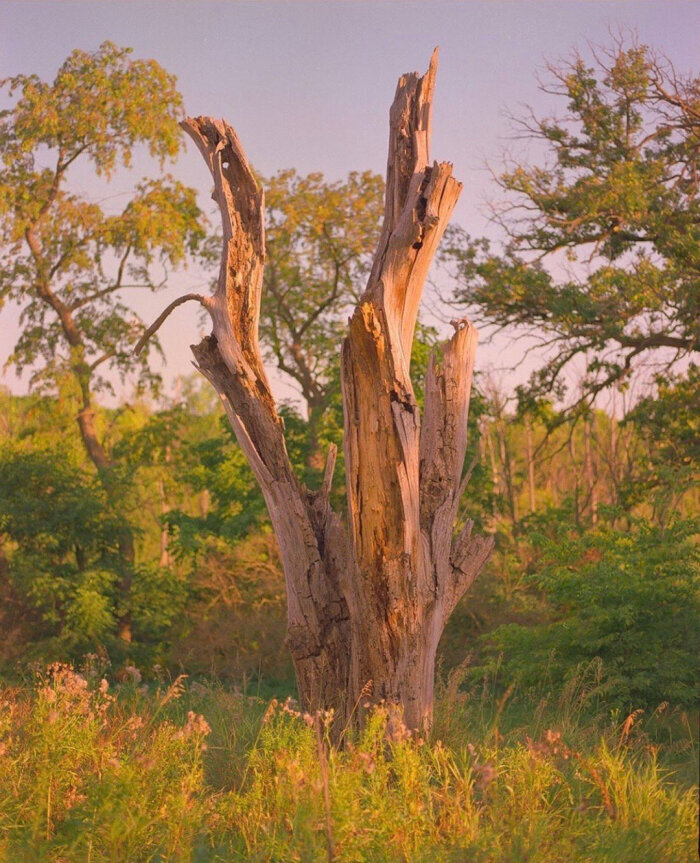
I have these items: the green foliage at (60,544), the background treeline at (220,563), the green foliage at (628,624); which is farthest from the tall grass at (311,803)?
the green foliage at (60,544)

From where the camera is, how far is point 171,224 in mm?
25828

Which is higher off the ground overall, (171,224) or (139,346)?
(171,224)

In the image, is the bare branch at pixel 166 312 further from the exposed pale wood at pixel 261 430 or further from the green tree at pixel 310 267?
the green tree at pixel 310 267

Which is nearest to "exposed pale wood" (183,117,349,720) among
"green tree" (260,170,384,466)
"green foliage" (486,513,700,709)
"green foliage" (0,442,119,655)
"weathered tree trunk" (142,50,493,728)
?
"weathered tree trunk" (142,50,493,728)

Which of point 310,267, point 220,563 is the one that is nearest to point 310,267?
point 310,267

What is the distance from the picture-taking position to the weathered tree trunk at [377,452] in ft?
23.9

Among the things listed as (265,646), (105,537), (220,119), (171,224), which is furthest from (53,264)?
(220,119)

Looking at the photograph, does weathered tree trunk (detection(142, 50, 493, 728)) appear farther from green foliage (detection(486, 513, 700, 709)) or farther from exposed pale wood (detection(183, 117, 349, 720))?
green foliage (detection(486, 513, 700, 709))

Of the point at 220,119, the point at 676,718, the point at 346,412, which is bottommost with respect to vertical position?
the point at 676,718

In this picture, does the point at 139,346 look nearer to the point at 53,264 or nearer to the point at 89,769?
the point at 89,769

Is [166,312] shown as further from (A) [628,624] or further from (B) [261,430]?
(A) [628,624]

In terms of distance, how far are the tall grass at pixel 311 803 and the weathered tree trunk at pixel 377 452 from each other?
3.35ft

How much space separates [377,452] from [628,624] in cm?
518

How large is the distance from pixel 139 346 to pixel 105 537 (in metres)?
11.2
